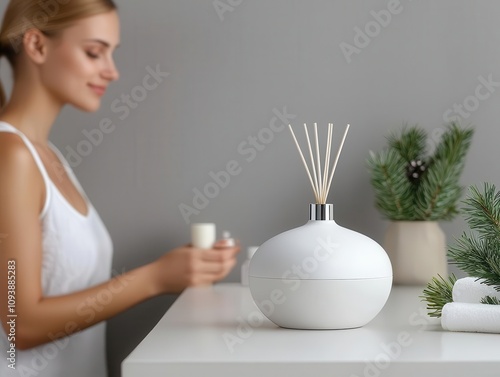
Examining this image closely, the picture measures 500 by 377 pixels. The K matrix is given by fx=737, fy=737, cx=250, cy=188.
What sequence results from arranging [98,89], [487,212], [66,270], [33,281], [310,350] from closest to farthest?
1. [310,350]
2. [487,212]
3. [33,281]
4. [66,270]
5. [98,89]

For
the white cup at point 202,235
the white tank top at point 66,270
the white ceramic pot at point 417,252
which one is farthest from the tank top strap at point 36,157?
the white ceramic pot at point 417,252

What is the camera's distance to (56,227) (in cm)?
135

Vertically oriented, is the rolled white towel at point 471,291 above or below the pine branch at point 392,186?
below

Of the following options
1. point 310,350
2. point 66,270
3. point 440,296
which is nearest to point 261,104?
point 66,270

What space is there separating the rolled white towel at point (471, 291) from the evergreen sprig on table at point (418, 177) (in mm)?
507

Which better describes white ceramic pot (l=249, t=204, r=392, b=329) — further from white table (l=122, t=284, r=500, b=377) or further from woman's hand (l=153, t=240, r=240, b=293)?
woman's hand (l=153, t=240, r=240, b=293)

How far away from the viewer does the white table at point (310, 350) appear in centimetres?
72

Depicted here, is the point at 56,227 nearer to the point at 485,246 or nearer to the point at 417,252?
the point at 417,252

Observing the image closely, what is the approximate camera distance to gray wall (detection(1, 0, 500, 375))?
5.09ft

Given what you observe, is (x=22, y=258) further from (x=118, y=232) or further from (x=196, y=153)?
(x=196, y=153)

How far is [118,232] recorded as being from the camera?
1.58 meters

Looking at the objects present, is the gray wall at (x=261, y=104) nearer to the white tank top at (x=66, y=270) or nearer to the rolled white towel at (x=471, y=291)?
the white tank top at (x=66, y=270)

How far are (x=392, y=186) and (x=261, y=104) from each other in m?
0.34

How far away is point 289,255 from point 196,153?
0.72 metres
